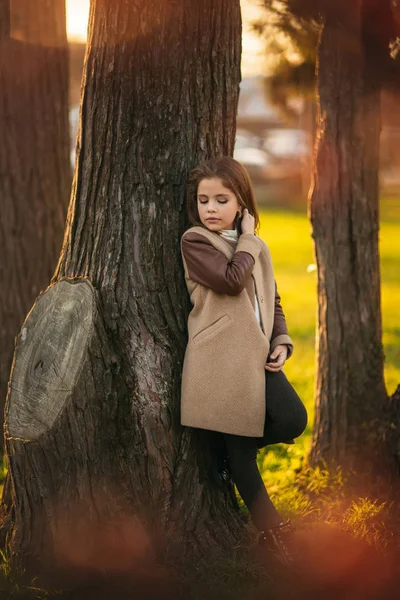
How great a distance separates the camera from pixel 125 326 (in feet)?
11.6

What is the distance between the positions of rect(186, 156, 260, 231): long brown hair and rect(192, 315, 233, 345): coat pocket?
431 mm

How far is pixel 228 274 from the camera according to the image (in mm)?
3312

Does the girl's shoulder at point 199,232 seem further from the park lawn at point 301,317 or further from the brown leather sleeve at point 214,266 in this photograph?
the park lawn at point 301,317

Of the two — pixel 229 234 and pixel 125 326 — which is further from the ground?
pixel 229 234

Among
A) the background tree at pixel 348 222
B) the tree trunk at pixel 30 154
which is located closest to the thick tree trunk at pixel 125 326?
the background tree at pixel 348 222

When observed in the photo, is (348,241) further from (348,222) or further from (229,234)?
(229,234)

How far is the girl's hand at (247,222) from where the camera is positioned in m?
3.52

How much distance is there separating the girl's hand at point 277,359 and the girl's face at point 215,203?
60 centimetres

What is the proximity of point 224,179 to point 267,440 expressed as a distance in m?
1.16

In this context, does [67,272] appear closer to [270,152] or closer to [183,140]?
[183,140]

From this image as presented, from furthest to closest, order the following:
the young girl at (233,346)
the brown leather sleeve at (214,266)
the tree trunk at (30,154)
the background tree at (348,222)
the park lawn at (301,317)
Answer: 1. the tree trunk at (30,154)
2. the park lawn at (301,317)
3. the background tree at (348,222)
4. the young girl at (233,346)
5. the brown leather sleeve at (214,266)

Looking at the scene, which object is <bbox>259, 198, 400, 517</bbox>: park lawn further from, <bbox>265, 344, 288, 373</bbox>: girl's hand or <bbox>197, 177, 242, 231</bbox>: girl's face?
<bbox>197, 177, 242, 231</bbox>: girl's face

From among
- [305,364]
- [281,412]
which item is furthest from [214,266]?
[305,364]

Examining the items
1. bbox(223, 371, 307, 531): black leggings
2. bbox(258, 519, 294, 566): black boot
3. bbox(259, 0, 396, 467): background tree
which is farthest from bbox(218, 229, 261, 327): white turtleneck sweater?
bbox(259, 0, 396, 467): background tree
